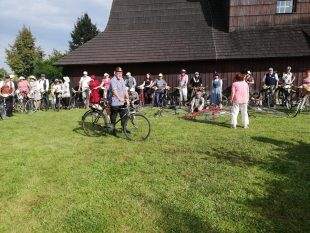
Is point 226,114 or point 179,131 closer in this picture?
point 179,131

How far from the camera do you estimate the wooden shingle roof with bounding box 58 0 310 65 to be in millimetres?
22312

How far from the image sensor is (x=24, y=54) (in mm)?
62500

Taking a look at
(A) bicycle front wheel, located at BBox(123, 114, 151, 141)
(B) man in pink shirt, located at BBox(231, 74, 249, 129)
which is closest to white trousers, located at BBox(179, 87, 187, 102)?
(B) man in pink shirt, located at BBox(231, 74, 249, 129)

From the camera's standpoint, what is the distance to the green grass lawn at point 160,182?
21.7 ft

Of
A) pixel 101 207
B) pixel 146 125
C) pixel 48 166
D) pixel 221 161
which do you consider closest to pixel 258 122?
pixel 146 125

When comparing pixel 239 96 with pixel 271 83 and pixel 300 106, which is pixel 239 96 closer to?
pixel 300 106

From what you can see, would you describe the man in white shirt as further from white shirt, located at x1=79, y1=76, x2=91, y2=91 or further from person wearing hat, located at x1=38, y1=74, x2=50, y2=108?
person wearing hat, located at x1=38, y1=74, x2=50, y2=108

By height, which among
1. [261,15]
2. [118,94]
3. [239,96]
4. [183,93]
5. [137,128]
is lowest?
[137,128]

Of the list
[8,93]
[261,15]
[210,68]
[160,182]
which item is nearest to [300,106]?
[210,68]

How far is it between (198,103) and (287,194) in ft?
33.8

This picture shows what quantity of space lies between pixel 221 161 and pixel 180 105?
11333mm

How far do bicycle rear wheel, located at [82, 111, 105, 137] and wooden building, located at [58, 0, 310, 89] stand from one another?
9976 mm

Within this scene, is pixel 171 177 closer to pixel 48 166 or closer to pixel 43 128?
pixel 48 166

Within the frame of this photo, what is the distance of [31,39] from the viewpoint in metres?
64.1
